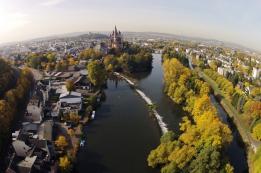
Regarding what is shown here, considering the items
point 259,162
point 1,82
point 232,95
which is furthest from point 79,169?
point 232,95

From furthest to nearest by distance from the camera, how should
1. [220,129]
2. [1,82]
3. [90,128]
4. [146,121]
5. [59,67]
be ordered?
1. [59,67]
2. [1,82]
3. [146,121]
4. [90,128]
5. [220,129]

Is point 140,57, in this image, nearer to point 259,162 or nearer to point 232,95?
point 232,95

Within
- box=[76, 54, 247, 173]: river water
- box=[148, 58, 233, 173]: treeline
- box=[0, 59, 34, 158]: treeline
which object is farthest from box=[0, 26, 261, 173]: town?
box=[148, 58, 233, 173]: treeline

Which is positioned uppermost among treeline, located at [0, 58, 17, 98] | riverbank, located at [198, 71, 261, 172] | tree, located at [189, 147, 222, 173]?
treeline, located at [0, 58, 17, 98]

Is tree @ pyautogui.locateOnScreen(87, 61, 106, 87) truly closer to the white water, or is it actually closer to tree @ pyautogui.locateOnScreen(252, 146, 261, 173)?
the white water

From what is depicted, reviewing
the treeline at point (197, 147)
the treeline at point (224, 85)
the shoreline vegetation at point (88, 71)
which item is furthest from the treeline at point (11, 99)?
the treeline at point (224, 85)

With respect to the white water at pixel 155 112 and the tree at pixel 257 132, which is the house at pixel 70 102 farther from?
the tree at pixel 257 132
